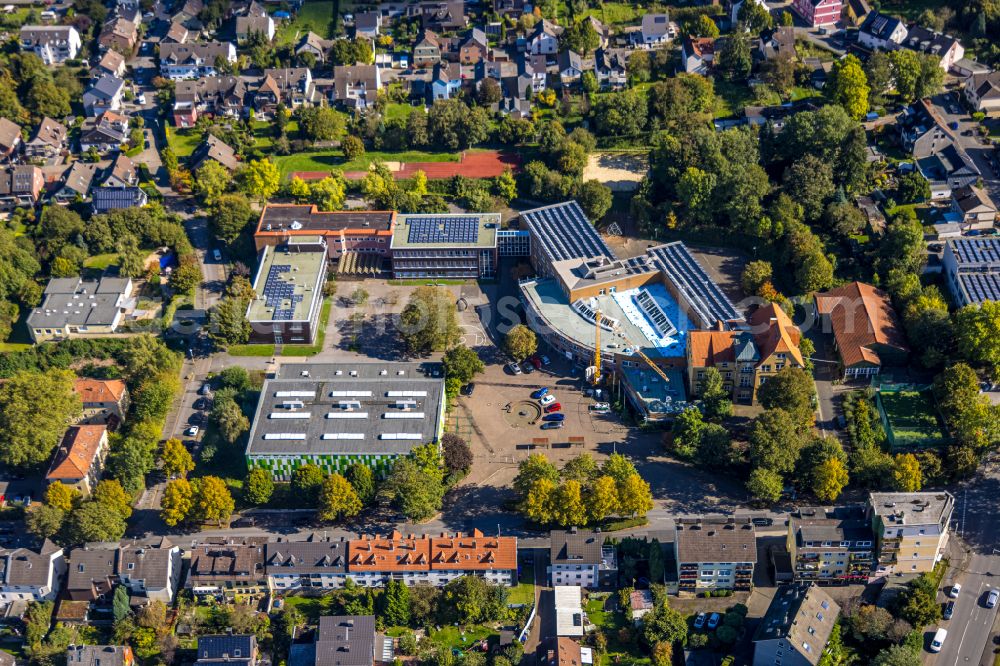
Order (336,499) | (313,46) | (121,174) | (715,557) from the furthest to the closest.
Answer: (313,46), (121,174), (336,499), (715,557)

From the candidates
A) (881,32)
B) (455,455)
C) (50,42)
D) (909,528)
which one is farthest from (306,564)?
(881,32)

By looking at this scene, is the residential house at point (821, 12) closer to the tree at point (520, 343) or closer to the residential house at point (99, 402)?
the tree at point (520, 343)

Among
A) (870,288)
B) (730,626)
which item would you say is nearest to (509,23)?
(870,288)

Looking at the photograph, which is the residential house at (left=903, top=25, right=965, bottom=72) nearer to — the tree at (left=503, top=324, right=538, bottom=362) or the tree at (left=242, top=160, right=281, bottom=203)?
the tree at (left=503, top=324, right=538, bottom=362)

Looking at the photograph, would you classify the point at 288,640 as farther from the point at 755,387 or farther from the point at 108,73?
the point at 108,73

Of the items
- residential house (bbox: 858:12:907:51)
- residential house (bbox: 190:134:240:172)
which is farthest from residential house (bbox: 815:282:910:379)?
residential house (bbox: 190:134:240:172)

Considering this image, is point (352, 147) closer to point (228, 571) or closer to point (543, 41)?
point (543, 41)
